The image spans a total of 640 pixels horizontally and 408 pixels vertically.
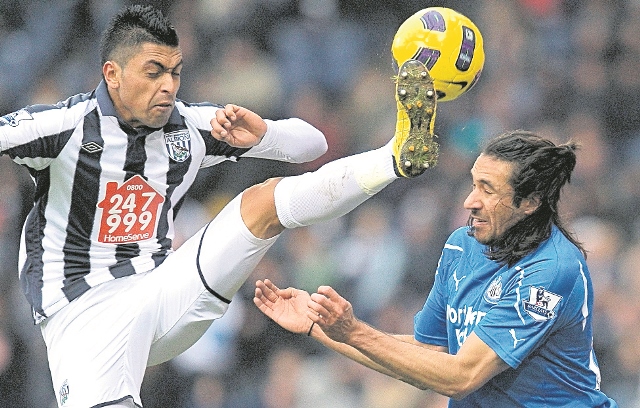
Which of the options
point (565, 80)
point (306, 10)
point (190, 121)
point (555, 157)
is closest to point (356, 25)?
point (306, 10)

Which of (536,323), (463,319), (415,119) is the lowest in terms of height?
(463,319)

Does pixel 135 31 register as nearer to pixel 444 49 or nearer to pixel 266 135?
pixel 266 135

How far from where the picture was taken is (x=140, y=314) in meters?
4.28

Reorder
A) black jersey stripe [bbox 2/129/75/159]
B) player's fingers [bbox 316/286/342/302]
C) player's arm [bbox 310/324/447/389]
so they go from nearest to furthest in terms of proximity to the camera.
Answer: player's fingers [bbox 316/286/342/302] < player's arm [bbox 310/324/447/389] < black jersey stripe [bbox 2/129/75/159]

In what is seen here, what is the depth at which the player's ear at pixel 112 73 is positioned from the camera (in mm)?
4281

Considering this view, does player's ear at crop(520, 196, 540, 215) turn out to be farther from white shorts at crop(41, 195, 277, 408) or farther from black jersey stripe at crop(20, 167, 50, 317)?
black jersey stripe at crop(20, 167, 50, 317)

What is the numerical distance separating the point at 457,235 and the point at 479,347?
599 mm

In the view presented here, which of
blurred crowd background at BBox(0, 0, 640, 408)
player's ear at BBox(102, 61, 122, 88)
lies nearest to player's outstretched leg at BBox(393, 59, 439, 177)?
player's ear at BBox(102, 61, 122, 88)

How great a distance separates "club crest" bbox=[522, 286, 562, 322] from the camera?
11.9 feet

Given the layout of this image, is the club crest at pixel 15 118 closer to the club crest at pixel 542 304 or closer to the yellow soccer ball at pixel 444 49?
the yellow soccer ball at pixel 444 49

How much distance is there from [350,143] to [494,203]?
399 cm

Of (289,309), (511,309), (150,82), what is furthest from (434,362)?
(150,82)

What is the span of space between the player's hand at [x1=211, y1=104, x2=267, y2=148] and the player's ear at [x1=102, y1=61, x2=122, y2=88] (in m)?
0.48

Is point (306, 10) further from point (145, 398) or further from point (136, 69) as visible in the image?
point (136, 69)
